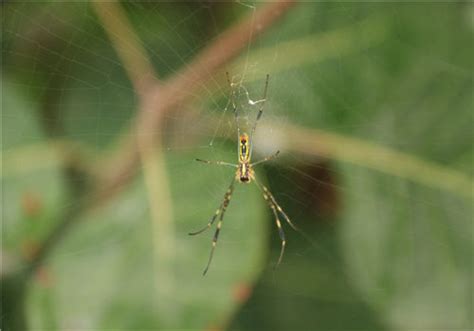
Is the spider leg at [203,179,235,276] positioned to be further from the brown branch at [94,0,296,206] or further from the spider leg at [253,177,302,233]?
A: the brown branch at [94,0,296,206]

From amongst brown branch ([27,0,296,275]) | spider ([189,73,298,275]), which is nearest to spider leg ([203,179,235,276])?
spider ([189,73,298,275])

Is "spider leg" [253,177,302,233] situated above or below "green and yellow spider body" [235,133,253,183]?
below

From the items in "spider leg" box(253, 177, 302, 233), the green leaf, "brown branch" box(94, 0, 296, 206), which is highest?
"brown branch" box(94, 0, 296, 206)

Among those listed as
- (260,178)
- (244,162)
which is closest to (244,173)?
(244,162)

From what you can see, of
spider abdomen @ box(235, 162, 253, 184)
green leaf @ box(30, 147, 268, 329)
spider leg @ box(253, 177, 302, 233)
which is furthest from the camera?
spider abdomen @ box(235, 162, 253, 184)

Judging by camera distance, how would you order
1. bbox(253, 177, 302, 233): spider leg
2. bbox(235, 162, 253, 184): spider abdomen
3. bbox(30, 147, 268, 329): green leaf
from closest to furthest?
bbox(30, 147, 268, 329): green leaf → bbox(253, 177, 302, 233): spider leg → bbox(235, 162, 253, 184): spider abdomen

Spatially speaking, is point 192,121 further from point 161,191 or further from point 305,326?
point 305,326

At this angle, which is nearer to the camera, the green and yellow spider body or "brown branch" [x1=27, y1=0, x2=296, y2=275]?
"brown branch" [x1=27, y1=0, x2=296, y2=275]

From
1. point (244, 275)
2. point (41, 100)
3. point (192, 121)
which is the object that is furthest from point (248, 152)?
point (41, 100)

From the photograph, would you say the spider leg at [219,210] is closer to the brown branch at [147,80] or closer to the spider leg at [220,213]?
Result: the spider leg at [220,213]
